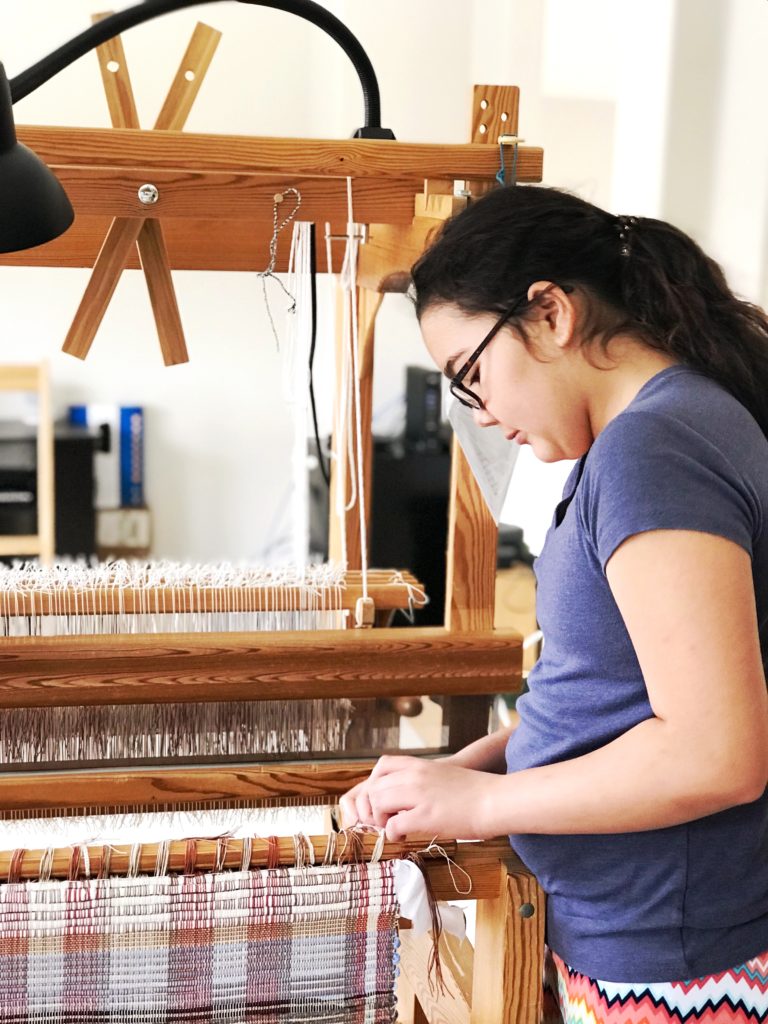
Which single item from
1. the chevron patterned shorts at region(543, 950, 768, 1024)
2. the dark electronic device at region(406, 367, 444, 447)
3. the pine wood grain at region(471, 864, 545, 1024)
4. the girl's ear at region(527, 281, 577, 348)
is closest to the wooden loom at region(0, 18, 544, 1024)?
the pine wood grain at region(471, 864, 545, 1024)

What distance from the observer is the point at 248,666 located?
1536mm

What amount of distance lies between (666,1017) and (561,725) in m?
0.24

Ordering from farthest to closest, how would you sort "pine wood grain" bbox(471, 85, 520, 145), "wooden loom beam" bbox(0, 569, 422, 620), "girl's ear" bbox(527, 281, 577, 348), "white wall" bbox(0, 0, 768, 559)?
"white wall" bbox(0, 0, 768, 559), "wooden loom beam" bbox(0, 569, 422, 620), "pine wood grain" bbox(471, 85, 520, 145), "girl's ear" bbox(527, 281, 577, 348)

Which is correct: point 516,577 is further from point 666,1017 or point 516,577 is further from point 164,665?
point 666,1017

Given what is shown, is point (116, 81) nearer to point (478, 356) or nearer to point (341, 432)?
point (341, 432)

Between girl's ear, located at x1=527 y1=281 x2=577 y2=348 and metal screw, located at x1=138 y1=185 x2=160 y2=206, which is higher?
metal screw, located at x1=138 y1=185 x2=160 y2=206

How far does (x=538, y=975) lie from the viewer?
1.02 m

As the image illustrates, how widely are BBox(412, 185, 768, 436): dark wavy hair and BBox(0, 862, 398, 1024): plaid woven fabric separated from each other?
492mm

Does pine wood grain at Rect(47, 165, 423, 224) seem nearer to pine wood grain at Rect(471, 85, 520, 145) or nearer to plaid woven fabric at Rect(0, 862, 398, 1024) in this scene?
pine wood grain at Rect(471, 85, 520, 145)

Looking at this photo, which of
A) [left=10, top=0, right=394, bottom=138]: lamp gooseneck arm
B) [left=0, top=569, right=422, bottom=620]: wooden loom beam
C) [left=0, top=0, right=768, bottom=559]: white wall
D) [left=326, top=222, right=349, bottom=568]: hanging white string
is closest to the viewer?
[left=10, top=0, right=394, bottom=138]: lamp gooseneck arm

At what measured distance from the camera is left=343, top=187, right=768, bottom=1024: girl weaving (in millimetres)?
803

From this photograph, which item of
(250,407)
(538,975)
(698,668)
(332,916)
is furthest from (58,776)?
(250,407)

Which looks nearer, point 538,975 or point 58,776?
point 538,975

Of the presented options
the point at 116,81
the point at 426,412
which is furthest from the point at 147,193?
the point at 426,412
